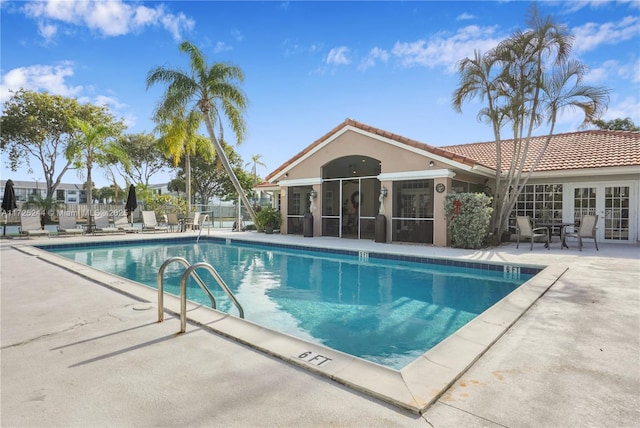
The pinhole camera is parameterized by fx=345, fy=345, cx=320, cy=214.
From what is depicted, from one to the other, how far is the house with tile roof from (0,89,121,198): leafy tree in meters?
20.1

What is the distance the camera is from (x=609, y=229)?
13.4 metres

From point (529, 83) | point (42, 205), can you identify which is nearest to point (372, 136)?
point (529, 83)

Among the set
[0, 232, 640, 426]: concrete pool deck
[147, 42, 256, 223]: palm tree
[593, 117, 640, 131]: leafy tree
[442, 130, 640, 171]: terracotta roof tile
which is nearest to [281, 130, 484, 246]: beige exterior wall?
[442, 130, 640, 171]: terracotta roof tile

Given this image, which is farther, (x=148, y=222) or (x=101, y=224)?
(x=148, y=222)

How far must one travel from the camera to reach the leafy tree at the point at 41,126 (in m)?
25.0

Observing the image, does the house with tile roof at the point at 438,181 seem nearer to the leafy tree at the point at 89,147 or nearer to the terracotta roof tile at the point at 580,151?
the terracotta roof tile at the point at 580,151

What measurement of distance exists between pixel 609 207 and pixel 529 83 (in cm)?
604

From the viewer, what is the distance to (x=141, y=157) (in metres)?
34.0

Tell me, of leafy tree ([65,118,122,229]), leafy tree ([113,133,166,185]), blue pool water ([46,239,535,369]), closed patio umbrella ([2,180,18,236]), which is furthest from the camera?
leafy tree ([113,133,166,185])

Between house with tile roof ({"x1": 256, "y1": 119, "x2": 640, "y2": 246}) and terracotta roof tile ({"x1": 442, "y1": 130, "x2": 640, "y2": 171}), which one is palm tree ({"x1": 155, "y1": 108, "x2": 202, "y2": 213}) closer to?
house with tile roof ({"x1": 256, "y1": 119, "x2": 640, "y2": 246})

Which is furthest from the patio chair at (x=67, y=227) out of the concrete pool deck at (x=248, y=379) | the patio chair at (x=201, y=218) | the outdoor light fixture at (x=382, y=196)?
the outdoor light fixture at (x=382, y=196)

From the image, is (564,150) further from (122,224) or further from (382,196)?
(122,224)

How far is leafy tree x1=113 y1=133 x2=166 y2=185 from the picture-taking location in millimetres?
32875

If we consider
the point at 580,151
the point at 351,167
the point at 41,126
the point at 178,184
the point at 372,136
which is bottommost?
the point at 351,167
